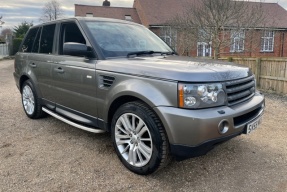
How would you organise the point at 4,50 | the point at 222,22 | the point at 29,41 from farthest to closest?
the point at 4,50, the point at 222,22, the point at 29,41

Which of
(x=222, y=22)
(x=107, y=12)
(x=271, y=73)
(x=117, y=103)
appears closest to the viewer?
(x=117, y=103)

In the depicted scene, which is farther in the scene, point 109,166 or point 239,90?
point 109,166

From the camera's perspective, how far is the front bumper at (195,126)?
256 cm

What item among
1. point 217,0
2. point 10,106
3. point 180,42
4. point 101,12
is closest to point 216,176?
point 10,106

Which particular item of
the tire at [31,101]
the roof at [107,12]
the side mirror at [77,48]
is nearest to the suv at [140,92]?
the side mirror at [77,48]

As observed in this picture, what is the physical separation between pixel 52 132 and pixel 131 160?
2.01 metres

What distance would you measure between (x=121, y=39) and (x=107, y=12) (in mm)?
25848

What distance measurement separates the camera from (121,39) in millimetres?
3889

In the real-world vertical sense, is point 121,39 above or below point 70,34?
below

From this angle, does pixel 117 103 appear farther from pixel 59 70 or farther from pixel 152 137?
pixel 59 70

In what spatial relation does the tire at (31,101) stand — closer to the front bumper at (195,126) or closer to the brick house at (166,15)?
the front bumper at (195,126)

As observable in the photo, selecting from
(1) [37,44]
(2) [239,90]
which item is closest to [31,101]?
(1) [37,44]

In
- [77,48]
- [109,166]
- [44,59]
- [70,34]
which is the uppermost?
[70,34]

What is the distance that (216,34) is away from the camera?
41.1 feet
